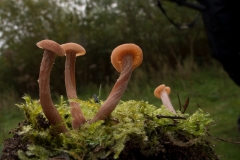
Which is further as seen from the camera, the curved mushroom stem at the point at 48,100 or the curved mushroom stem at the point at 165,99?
the curved mushroom stem at the point at 165,99

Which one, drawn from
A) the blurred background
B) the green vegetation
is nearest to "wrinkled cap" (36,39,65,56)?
the green vegetation

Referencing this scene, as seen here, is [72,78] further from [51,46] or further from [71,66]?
[51,46]

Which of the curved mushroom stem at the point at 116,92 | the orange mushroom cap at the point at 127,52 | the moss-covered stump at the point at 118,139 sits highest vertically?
the orange mushroom cap at the point at 127,52

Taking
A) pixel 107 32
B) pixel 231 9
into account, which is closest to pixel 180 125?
pixel 231 9

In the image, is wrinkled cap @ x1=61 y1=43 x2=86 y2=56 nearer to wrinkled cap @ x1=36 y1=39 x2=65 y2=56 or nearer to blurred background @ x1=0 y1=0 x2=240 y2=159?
wrinkled cap @ x1=36 y1=39 x2=65 y2=56

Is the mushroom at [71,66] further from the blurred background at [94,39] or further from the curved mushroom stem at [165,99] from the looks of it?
the blurred background at [94,39]

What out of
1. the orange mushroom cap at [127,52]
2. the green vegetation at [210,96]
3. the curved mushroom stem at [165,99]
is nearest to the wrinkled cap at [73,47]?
the orange mushroom cap at [127,52]

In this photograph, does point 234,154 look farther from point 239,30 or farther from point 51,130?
point 51,130
